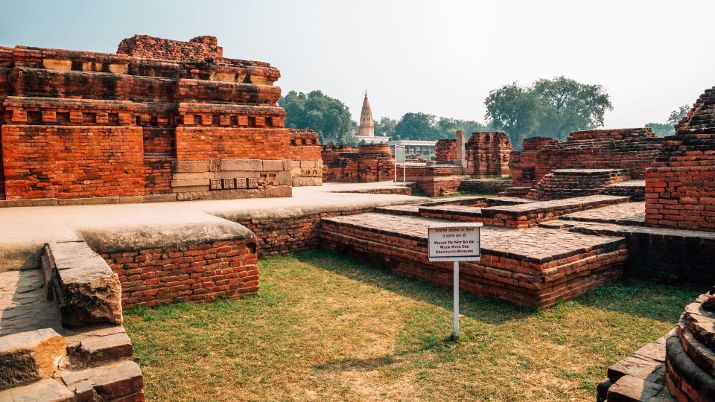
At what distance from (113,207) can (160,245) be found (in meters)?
2.99

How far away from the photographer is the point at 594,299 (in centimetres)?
455

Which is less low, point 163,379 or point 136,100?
point 136,100

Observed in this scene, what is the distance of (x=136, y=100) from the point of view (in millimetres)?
8195

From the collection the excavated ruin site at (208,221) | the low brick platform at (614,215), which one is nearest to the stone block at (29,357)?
the excavated ruin site at (208,221)

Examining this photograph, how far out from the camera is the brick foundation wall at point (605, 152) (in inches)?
460

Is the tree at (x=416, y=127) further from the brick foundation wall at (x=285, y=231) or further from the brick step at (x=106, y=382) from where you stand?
the brick step at (x=106, y=382)

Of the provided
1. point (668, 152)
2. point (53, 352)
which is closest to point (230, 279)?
point (53, 352)

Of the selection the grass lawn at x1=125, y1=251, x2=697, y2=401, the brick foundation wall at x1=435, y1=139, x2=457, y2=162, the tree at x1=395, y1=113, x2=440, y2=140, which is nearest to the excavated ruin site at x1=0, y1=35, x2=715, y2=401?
the grass lawn at x1=125, y1=251, x2=697, y2=401

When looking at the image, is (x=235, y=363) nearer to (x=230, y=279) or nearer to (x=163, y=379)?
(x=163, y=379)

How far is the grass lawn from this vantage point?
2963mm

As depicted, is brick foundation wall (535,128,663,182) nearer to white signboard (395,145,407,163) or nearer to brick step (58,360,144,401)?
white signboard (395,145,407,163)

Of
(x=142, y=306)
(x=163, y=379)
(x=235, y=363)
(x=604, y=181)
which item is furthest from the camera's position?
(x=604, y=181)

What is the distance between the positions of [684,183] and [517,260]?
2.82 meters

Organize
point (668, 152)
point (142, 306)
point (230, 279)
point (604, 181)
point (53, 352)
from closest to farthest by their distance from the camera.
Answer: point (53, 352)
point (142, 306)
point (230, 279)
point (668, 152)
point (604, 181)
